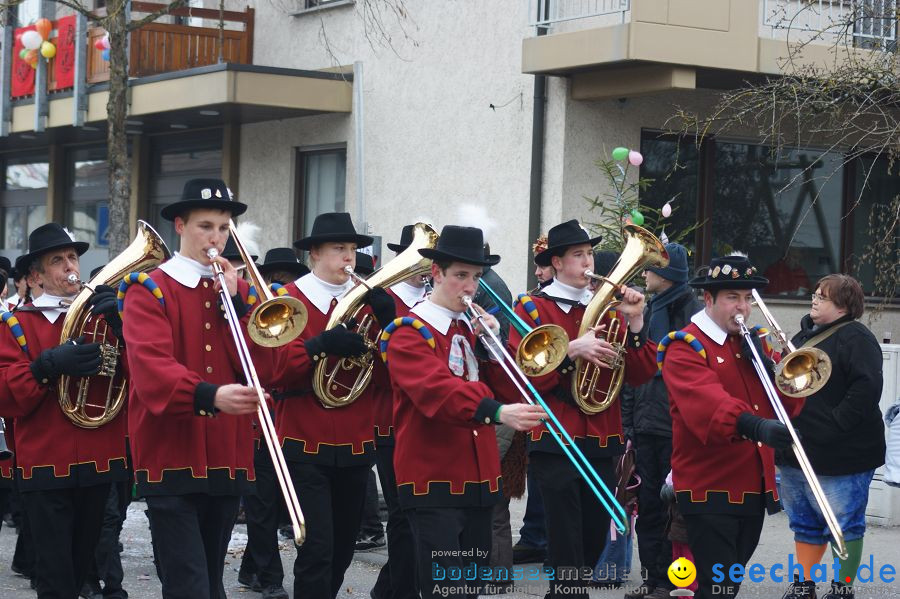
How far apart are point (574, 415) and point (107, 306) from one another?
7.83 feet

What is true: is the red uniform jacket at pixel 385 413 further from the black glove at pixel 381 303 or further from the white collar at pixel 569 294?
the white collar at pixel 569 294

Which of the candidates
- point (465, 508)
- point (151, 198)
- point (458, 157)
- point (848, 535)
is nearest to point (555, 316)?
point (465, 508)

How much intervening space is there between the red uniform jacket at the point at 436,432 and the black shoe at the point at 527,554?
3277mm

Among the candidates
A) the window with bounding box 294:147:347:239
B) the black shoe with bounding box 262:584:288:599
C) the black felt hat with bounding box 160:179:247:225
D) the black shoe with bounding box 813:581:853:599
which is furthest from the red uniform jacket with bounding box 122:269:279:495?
the window with bounding box 294:147:347:239

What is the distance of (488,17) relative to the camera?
47.1 ft

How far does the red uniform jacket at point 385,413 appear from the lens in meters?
7.78

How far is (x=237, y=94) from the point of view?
51.3 feet

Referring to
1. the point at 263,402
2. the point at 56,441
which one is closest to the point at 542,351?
the point at 263,402

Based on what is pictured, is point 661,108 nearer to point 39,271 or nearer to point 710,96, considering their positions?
point 710,96

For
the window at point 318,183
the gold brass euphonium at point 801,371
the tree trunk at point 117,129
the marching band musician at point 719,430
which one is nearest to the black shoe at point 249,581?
the marching band musician at point 719,430

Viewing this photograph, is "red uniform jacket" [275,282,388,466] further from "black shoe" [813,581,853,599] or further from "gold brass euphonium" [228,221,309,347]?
"black shoe" [813,581,853,599]

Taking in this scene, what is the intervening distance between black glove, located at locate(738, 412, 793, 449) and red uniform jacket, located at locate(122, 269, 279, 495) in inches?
88.5

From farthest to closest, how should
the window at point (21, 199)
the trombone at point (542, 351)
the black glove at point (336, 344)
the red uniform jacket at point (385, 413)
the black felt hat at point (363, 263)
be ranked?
1. the window at point (21, 199)
2. the black felt hat at point (363, 263)
3. the red uniform jacket at point (385, 413)
4. the black glove at point (336, 344)
5. the trombone at point (542, 351)

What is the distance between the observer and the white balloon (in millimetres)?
19203
